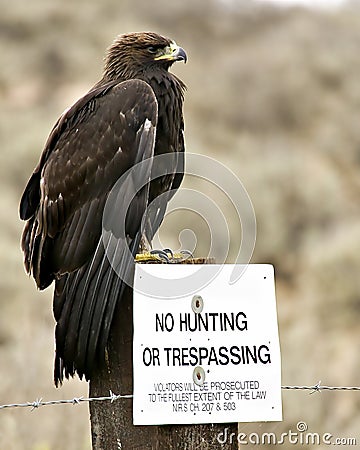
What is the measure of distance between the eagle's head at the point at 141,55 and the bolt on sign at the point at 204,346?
2494 mm

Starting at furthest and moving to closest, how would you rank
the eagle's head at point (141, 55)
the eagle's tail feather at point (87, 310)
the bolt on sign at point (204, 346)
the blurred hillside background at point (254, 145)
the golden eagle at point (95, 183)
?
the blurred hillside background at point (254, 145)
the eagle's head at point (141, 55)
the golden eagle at point (95, 183)
the eagle's tail feather at point (87, 310)
the bolt on sign at point (204, 346)

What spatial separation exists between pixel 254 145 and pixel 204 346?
21861mm

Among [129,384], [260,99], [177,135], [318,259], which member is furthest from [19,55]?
[129,384]

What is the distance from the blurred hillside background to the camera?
890 cm

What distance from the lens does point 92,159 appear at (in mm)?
4898

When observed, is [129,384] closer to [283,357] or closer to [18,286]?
[283,357]

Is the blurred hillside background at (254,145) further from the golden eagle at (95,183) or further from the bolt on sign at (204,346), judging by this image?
the bolt on sign at (204,346)

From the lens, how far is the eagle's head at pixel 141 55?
5559mm

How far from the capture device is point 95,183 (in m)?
4.82

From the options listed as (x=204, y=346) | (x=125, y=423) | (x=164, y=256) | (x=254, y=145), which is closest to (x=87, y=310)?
(x=164, y=256)

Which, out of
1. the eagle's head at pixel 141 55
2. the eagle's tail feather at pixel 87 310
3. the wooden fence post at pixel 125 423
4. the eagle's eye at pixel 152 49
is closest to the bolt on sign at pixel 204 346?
the wooden fence post at pixel 125 423

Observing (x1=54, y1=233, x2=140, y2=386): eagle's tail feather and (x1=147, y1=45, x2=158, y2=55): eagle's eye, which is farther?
(x1=147, y1=45, x2=158, y2=55): eagle's eye

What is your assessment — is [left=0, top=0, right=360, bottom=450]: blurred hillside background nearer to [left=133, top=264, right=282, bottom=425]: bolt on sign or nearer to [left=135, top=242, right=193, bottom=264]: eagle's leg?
[left=135, top=242, right=193, bottom=264]: eagle's leg

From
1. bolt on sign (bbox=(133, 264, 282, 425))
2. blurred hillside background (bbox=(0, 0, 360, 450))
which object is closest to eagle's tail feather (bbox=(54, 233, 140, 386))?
bolt on sign (bbox=(133, 264, 282, 425))
